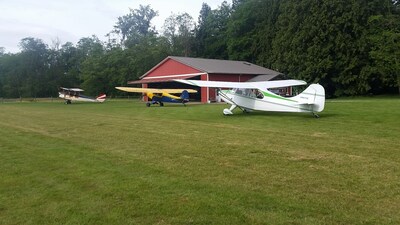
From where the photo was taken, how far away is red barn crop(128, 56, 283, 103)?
37.2 meters

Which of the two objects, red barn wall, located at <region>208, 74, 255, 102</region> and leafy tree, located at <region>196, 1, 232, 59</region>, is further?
leafy tree, located at <region>196, 1, 232, 59</region>

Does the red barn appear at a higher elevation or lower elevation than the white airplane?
higher

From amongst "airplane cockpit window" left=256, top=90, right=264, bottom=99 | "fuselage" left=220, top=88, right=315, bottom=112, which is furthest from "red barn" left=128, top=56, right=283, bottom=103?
"airplane cockpit window" left=256, top=90, right=264, bottom=99

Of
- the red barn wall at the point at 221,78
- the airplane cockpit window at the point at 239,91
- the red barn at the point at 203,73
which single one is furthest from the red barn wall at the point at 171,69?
the airplane cockpit window at the point at 239,91

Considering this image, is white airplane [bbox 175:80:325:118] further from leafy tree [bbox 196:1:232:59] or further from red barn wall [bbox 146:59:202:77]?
leafy tree [bbox 196:1:232:59]

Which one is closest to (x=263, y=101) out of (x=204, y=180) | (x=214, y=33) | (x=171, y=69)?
(x=204, y=180)

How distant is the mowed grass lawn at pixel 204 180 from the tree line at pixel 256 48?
105 feet

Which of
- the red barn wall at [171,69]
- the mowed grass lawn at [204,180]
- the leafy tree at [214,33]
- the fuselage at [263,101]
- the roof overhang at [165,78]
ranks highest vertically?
the leafy tree at [214,33]

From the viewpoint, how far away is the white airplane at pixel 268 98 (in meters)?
16.3

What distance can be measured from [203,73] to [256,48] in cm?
2208

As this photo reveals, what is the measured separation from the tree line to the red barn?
18.8 ft

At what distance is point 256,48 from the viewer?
56.6 metres

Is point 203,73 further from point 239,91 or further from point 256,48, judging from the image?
point 256,48

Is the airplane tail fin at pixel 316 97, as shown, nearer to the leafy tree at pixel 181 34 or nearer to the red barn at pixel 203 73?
the red barn at pixel 203 73
